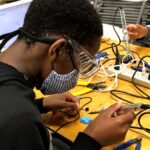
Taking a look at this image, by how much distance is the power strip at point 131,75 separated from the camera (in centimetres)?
137

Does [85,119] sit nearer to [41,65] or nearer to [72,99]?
[72,99]

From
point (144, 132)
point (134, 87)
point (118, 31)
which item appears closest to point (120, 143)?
point (144, 132)

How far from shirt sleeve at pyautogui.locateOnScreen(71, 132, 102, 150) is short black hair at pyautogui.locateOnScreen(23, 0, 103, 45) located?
308 mm

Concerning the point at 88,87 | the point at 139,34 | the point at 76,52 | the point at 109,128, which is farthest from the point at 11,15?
the point at 109,128

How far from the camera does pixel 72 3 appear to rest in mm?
870

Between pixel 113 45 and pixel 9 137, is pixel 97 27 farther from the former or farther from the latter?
pixel 113 45

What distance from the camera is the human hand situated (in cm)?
174

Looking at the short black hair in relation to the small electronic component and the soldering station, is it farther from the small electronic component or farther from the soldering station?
the small electronic component

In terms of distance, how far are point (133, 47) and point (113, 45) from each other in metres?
0.12

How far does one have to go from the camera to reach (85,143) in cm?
93

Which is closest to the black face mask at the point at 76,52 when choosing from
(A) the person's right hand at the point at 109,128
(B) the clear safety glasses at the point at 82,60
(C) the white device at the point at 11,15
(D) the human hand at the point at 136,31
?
(B) the clear safety glasses at the point at 82,60

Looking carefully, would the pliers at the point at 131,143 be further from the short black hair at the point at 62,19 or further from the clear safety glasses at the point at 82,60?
the short black hair at the point at 62,19

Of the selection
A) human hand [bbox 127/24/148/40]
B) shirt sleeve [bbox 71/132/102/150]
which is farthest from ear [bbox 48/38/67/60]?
human hand [bbox 127/24/148/40]

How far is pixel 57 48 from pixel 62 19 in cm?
9
